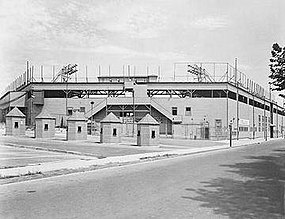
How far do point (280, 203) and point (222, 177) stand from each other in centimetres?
515

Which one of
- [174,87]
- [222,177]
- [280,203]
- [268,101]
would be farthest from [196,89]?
[280,203]

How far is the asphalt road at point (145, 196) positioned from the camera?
27.5 feet

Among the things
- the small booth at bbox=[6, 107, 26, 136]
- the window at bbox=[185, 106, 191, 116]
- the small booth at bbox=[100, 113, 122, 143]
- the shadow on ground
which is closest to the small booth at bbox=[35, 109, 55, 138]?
the small booth at bbox=[6, 107, 26, 136]

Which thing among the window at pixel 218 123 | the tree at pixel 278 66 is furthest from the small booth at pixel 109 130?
the window at pixel 218 123

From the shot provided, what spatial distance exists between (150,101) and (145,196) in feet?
182

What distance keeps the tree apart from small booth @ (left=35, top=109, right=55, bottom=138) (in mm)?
29110

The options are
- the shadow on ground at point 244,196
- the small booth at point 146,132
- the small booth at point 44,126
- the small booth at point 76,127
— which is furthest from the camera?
the small booth at point 44,126

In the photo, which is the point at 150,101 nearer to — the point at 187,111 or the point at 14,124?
the point at 187,111

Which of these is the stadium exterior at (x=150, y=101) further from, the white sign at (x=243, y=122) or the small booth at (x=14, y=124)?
the small booth at (x=14, y=124)

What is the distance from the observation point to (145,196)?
34.1 feet

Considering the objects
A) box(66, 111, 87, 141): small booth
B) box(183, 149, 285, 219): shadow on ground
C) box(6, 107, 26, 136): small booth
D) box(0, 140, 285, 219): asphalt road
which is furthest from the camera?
box(6, 107, 26, 136): small booth

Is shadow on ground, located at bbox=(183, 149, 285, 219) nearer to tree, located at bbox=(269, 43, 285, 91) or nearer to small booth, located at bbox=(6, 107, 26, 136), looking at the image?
tree, located at bbox=(269, 43, 285, 91)

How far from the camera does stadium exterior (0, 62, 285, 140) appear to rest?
64.9 metres

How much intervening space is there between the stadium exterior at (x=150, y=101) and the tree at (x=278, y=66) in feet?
131
